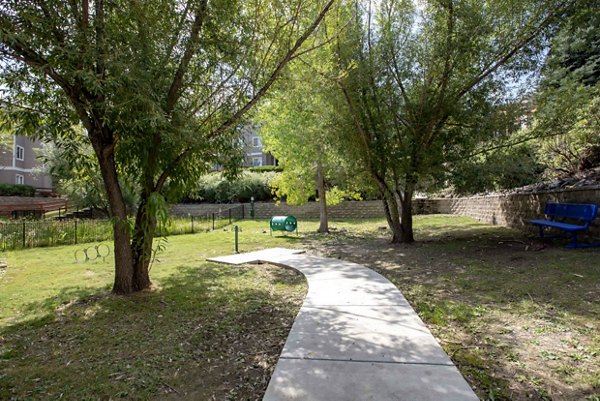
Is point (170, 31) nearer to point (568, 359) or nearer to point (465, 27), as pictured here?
point (568, 359)

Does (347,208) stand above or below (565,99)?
below

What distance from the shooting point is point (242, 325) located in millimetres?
3943

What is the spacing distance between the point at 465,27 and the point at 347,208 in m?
13.8

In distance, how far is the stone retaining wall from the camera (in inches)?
329

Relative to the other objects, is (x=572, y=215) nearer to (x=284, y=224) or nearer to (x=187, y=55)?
(x=187, y=55)

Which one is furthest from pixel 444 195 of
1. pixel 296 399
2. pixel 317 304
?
pixel 296 399

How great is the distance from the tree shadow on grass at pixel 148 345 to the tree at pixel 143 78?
799 millimetres

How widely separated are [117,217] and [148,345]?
5.90ft

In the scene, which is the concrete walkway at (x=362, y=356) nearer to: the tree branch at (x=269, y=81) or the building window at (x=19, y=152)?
the tree branch at (x=269, y=81)

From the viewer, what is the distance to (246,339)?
3.56m

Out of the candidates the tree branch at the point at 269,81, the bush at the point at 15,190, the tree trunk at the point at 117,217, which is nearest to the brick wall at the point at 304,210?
the bush at the point at 15,190

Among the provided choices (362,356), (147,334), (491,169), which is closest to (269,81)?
(147,334)

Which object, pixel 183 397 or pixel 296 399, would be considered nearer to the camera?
pixel 296 399

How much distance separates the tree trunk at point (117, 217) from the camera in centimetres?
450
